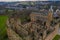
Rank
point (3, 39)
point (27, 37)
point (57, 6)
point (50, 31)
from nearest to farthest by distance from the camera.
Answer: point (27, 37) → point (3, 39) → point (50, 31) → point (57, 6)

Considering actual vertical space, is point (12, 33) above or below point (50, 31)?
above

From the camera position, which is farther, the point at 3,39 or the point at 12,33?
the point at 3,39

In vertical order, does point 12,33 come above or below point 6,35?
above

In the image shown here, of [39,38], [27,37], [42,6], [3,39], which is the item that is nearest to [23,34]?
[27,37]

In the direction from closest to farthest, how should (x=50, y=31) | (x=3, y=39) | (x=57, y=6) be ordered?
(x=3, y=39)
(x=50, y=31)
(x=57, y=6)

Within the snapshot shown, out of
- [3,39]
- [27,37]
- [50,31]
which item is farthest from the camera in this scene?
[50,31]

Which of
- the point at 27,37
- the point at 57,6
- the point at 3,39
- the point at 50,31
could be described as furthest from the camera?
the point at 57,6

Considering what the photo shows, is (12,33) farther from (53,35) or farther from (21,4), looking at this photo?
(21,4)

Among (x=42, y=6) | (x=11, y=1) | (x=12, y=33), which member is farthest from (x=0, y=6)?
(x=12, y=33)

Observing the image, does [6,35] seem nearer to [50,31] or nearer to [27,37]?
[27,37]
